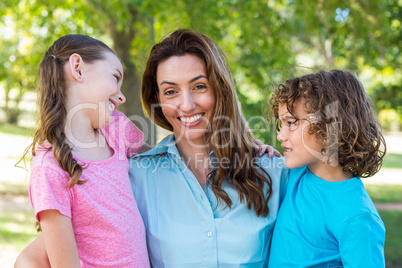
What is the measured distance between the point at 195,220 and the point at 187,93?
2.10 ft

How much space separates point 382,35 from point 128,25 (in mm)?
3101

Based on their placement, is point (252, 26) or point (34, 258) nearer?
point (34, 258)

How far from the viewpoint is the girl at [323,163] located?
174cm

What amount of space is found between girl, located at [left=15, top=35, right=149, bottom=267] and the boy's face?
30.3 inches

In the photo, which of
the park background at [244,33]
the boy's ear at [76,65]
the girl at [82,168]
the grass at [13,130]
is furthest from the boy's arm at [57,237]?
the grass at [13,130]

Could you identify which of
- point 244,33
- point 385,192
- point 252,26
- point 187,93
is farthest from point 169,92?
point 385,192

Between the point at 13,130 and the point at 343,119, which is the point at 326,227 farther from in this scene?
the point at 13,130

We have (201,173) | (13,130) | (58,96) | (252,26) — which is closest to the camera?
(58,96)

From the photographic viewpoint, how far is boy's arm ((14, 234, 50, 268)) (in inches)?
69.1

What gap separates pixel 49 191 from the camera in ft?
5.07

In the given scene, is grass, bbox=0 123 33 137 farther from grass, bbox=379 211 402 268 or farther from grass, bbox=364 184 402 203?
grass, bbox=379 211 402 268

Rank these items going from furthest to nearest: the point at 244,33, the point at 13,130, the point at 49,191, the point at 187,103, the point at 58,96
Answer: the point at 13,130 < the point at 244,33 < the point at 187,103 < the point at 58,96 < the point at 49,191

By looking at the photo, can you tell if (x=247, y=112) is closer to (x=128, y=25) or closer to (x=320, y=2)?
(x=320, y=2)

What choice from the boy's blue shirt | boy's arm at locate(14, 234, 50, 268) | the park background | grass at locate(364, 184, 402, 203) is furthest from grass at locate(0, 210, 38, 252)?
grass at locate(364, 184, 402, 203)
